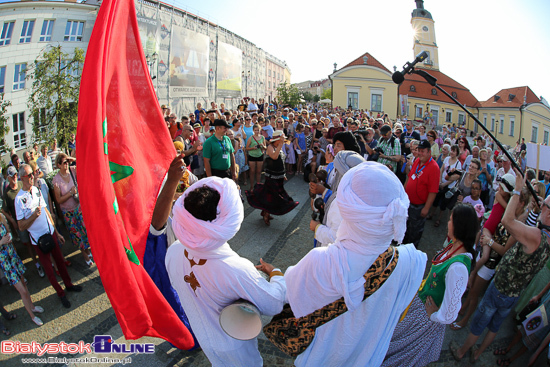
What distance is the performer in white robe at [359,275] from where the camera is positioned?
1.58 metres

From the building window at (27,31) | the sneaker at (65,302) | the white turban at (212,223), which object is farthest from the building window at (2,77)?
the white turban at (212,223)

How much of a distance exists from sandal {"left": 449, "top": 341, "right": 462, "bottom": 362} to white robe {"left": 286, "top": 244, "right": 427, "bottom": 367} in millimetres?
2300

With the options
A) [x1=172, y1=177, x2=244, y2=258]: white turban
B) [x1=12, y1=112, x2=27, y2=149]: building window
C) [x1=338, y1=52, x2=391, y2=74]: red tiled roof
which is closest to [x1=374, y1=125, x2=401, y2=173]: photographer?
[x1=172, y1=177, x2=244, y2=258]: white turban

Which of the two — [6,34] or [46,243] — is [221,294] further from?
[6,34]

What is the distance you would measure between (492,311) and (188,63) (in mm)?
21840

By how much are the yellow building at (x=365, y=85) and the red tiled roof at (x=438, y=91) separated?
17.7 feet

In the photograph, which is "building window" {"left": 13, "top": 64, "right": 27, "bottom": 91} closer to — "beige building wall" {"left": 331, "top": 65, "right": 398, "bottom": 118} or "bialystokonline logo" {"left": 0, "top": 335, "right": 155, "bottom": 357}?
"bialystokonline logo" {"left": 0, "top": 335, "right": 155, "bottom": 357}

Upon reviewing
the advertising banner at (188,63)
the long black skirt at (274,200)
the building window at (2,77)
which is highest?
the advertising banner at (188,63)

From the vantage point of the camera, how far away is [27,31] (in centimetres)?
1850

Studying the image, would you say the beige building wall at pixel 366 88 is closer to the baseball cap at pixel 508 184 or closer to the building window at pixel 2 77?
the building window at pixel 2 77

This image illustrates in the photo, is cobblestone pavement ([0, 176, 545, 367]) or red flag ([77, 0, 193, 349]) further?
cobblestone pavement ([0, 176, 545, 367])

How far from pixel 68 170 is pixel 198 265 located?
14.1ft

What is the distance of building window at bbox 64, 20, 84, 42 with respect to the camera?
19875 millimetres

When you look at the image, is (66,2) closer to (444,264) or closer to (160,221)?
(160,221)
